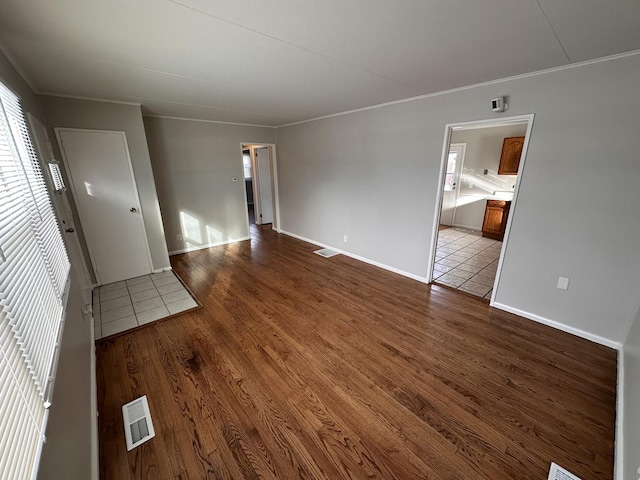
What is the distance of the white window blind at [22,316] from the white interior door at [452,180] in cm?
632

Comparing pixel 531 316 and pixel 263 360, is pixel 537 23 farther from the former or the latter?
pixel 263 360

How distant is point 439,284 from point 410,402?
2.01 metres

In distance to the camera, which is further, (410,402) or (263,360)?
(263,360)

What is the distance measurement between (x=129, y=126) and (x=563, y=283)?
523 centimetres

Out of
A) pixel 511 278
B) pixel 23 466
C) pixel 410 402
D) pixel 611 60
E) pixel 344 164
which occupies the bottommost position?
pixel 410 402

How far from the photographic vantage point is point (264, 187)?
6648 millimetres

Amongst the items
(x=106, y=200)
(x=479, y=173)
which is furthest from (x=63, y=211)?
(x=479, y=173)

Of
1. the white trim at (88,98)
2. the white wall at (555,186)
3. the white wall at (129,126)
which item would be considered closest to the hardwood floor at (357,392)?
the white wall at (555,186)

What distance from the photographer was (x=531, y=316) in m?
2.70

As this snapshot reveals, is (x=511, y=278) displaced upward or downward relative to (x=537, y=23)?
downward

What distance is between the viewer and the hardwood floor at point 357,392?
1.46 m

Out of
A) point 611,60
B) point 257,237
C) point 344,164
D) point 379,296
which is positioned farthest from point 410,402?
point 257,237

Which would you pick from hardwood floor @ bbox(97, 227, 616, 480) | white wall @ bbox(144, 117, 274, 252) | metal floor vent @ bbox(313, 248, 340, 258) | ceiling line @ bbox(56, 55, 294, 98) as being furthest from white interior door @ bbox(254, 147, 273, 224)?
hardwood floor @ bbox(97, 227, 616, 480)

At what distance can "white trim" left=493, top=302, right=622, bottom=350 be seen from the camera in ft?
7.58
